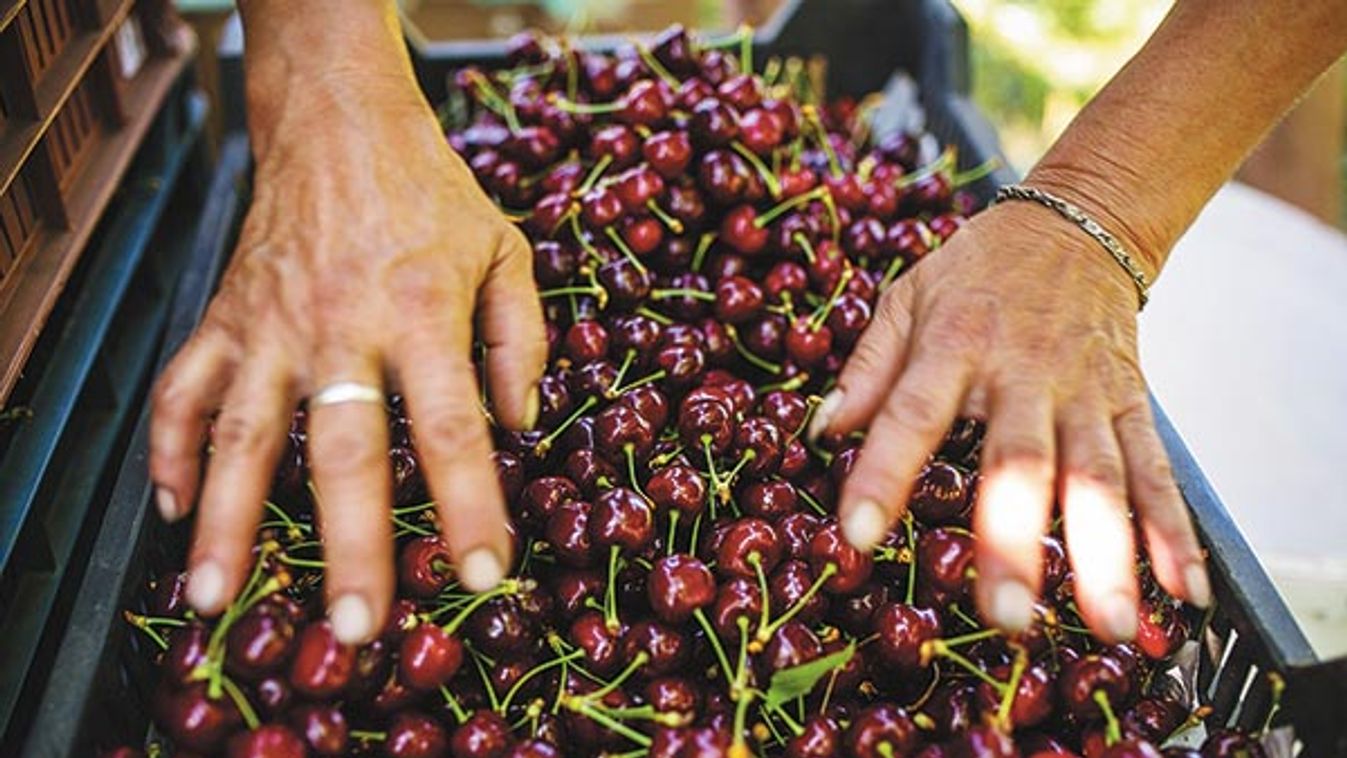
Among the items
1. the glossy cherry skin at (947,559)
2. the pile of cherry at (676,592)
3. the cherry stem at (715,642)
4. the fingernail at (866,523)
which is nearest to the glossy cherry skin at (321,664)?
the pile of cherry at (676,592)

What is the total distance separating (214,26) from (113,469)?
6.31ft

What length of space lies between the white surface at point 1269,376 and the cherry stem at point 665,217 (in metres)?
1.01

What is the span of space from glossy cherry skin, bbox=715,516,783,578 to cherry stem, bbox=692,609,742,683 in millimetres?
56

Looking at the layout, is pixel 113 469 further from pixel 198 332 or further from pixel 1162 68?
pixel 1162 68

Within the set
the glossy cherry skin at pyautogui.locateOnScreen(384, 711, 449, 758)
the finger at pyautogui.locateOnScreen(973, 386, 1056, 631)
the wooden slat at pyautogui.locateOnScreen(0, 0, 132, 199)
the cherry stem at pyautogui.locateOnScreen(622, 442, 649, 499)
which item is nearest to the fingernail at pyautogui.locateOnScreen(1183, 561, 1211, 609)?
the finger at pyautogui.locateOnScreen(973, 386, 1056, 631)

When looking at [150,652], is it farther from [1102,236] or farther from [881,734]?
[1102,236]

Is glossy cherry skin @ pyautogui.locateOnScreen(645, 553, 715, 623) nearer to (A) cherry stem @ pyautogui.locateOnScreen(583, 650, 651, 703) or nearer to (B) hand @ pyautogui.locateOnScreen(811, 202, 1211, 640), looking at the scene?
(A) cherry stem @ pyautogui.locateOnScreen(583, 650, 651, 703)

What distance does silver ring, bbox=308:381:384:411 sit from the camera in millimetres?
958

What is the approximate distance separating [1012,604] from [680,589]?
36cm

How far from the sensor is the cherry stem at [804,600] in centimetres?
117

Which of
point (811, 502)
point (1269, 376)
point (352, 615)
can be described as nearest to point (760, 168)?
point (811, 502)

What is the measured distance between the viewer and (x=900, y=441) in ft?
3.28

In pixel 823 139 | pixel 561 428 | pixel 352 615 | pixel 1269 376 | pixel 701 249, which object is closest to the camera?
pixel 352 615

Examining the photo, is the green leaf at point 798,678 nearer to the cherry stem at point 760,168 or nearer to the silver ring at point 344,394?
the silver ring at point 344,394
